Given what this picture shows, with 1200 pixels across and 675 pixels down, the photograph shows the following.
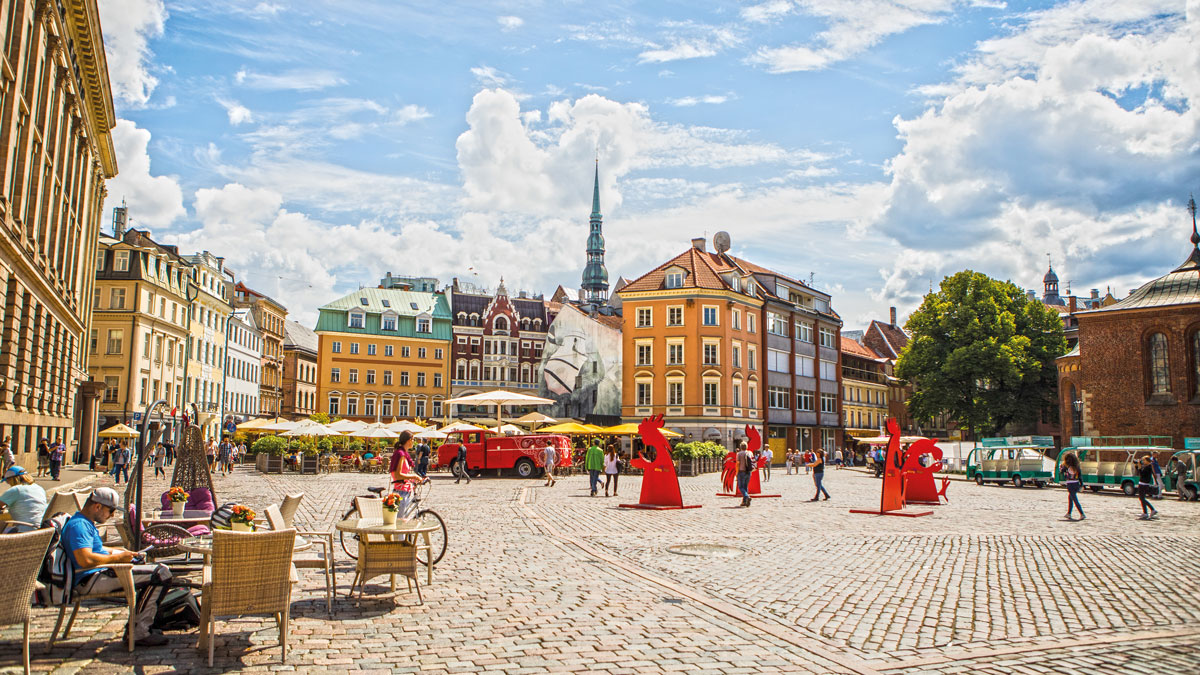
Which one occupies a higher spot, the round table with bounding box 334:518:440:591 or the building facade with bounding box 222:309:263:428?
the building facade with bounding box 222:309:263:428

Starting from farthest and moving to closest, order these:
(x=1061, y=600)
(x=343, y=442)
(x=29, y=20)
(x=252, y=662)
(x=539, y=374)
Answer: (x=539, y=374), (x=343, y=442), (x=29, y=20), (x=1061, y=600), (x=252, y=662)

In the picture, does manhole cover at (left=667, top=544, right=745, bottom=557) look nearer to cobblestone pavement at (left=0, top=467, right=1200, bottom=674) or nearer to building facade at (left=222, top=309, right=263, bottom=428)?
cobblestone pavement at (left=0, top=467, right=1200, bottom=674)

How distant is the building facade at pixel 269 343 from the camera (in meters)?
84.1

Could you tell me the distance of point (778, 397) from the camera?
64312 mm

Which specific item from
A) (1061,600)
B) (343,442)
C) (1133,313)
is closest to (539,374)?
(343,442)

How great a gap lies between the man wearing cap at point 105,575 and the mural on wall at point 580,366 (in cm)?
6188

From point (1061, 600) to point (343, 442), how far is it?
4102 cm

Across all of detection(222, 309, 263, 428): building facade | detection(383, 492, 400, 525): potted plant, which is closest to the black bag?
detection(383, 492, 400, 525): potted plant

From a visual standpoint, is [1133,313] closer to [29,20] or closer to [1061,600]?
[1061,600]

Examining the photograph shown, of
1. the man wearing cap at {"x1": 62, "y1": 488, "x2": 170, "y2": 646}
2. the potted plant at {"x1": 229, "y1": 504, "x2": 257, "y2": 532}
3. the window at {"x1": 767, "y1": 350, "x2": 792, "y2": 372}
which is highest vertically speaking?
the window at {"x1": 767, "y1": 350, "x2": 792, "y2": 372}

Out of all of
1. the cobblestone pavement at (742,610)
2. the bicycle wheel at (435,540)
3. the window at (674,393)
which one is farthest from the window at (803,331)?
the bicycle wheel at (435,540)

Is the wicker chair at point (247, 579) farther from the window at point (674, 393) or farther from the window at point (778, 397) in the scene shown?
the window at point (778, 397)

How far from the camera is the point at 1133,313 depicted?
1853 inches

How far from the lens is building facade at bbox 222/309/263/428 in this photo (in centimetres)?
7356
